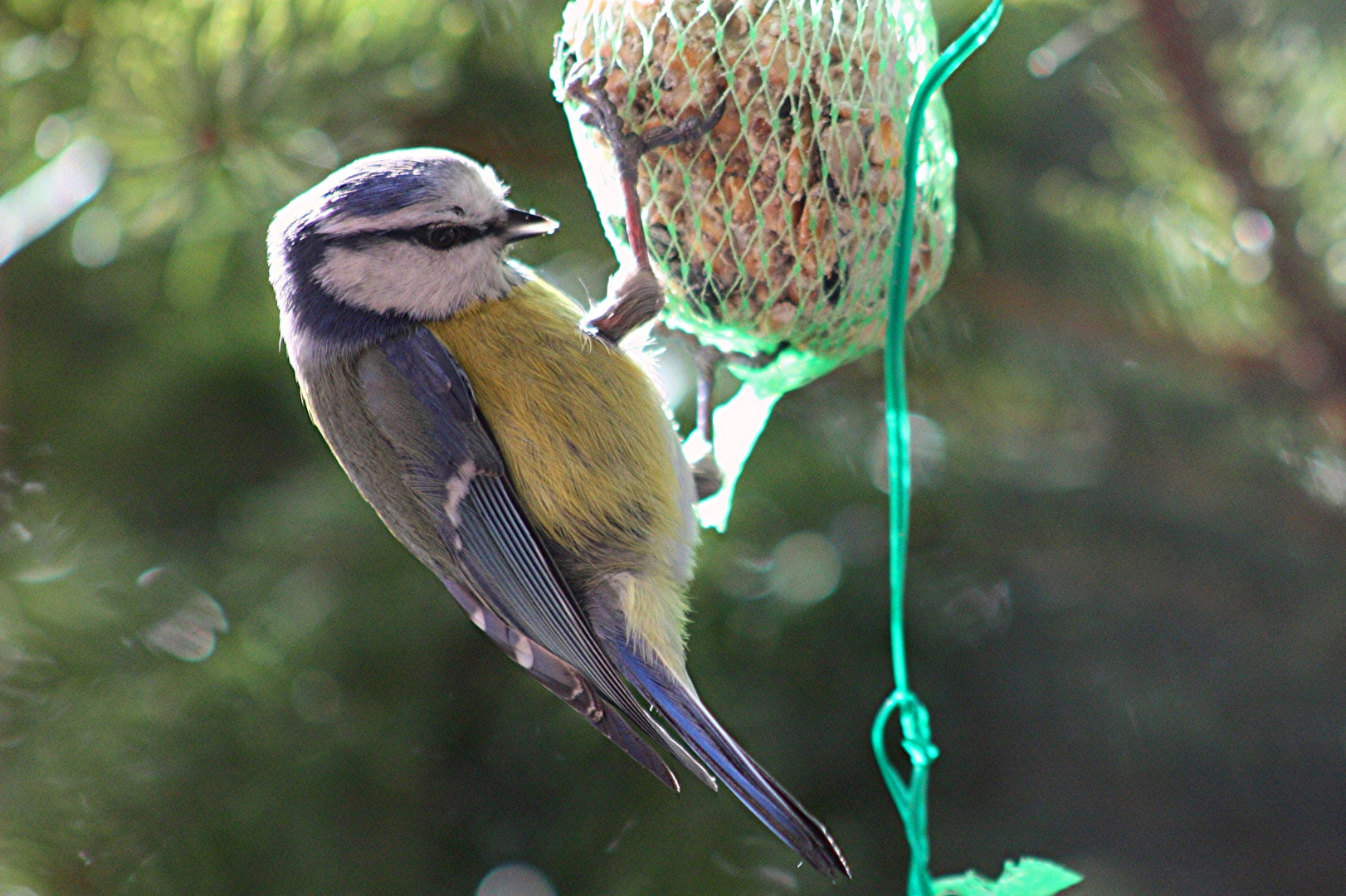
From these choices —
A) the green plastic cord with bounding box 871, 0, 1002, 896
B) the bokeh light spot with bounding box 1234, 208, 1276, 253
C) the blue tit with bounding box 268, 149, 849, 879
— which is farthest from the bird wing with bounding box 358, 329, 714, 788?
the bokeh light spot with bounding box 1234, 208, 1276, 253

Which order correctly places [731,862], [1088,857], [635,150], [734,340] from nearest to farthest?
[635,150] → [734,340] → [731,862] → [1088,857]

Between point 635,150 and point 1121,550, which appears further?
point 1121,550

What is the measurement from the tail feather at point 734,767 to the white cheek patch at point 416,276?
0.34 meters

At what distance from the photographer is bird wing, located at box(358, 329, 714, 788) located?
993mm

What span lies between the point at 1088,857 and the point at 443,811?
0.73 m

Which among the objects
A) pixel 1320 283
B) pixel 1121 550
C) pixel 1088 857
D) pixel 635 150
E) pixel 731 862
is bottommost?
pixel 1088 857

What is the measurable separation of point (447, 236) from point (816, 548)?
55cm

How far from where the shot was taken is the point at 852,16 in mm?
977

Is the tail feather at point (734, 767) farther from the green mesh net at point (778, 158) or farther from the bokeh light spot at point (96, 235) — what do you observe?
the bokeh light spot at point (96, 235)

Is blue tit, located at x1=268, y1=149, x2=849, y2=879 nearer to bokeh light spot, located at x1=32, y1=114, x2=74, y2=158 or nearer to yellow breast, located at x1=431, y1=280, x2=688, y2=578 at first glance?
yellow breast, located at x1=431, y1=280, x2=688, y2=578

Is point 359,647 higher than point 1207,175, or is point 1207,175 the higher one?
point 1207,175

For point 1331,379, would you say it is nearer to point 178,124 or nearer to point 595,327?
point 595,327

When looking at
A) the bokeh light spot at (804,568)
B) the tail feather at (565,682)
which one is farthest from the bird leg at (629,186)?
the bokeh light spot at (804,568)

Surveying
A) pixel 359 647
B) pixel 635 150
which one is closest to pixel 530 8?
pixel 635 150
